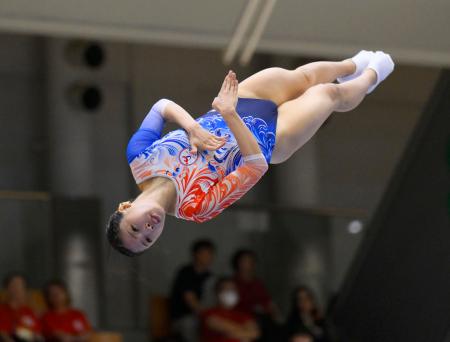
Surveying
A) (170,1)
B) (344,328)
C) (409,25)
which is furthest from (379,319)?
(170,1)

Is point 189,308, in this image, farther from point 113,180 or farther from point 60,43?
point 60,43

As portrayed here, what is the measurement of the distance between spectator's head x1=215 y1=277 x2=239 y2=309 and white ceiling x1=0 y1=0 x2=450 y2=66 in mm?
1958

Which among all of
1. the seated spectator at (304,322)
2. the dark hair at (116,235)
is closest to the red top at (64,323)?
the seated spectator at (304,322)

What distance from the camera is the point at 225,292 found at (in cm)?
939

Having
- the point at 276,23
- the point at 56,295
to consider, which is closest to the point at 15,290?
the point at 56,295

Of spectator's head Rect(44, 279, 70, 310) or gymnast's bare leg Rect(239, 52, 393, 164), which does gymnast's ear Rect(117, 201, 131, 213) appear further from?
spectator's head Rect(44, 279, 70, 310)

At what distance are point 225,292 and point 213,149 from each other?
4389mm

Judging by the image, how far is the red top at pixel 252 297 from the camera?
973 cm

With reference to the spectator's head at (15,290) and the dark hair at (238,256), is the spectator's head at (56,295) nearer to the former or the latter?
the spectator's head at (15,290)

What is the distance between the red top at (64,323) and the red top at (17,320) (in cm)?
12

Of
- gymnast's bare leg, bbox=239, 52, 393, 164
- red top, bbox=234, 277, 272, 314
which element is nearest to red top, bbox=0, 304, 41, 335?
red top, bbox=234, 277, 272, 314

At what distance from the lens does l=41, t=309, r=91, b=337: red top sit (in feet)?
29.7

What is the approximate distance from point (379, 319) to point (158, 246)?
2343mm

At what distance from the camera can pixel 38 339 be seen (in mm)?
8859
